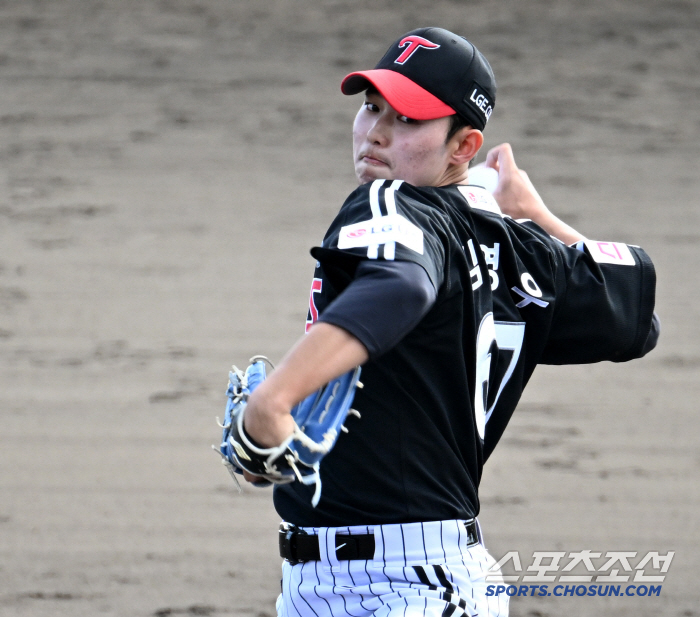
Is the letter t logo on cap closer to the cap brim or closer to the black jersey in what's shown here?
the cap brim

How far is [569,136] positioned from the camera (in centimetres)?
409

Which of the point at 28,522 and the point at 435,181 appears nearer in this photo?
the point at 435,181

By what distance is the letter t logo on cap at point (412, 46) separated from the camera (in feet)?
4.37

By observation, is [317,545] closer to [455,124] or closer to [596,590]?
[455,124]

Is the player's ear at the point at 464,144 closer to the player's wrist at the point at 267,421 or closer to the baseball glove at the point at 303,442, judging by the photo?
the baseball glove at the point at 303,442

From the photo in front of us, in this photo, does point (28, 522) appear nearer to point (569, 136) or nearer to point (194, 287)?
point (194, 287)

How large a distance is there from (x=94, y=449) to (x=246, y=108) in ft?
6.09

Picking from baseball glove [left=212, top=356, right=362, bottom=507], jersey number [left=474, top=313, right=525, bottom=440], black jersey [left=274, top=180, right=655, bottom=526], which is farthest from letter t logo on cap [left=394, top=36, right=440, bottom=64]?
baseball glove [left=212, top=356, right=362, bottom=507]

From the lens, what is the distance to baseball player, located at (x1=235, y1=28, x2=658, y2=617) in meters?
1.18

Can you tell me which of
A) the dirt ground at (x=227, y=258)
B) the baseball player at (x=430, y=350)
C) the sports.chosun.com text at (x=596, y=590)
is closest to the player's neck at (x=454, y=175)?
the baseball player at (x=430, y=350)

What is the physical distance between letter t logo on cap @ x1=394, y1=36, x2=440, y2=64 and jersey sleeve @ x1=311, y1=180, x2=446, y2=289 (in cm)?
30

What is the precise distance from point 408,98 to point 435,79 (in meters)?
0.06

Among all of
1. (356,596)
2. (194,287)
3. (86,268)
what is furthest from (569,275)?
(86,268)

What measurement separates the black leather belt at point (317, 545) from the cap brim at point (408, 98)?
27.0 inches
